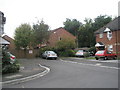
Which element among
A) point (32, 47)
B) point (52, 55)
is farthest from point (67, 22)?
point (52, 55)

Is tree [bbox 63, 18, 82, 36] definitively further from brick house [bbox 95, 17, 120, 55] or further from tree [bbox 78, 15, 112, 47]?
brick house [bbox 95, 17, 120, 55]

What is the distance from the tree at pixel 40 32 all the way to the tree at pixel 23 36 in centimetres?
113

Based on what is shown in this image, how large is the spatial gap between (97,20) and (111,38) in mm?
31077

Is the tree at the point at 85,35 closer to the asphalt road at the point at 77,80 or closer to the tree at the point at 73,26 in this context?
the tree at the point at 73,26

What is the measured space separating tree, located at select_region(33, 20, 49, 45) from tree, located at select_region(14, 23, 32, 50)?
3.71 ft

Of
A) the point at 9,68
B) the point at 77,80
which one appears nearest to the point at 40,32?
the point at 9,68

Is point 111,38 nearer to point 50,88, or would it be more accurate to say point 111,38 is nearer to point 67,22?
point 50,88

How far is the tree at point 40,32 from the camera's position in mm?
35312

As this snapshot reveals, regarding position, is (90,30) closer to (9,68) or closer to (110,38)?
(110,38)

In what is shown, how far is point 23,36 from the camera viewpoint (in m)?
34.3

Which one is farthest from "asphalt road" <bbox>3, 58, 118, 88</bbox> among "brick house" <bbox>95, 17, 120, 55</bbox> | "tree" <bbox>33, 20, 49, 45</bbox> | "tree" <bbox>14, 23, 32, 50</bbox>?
"tree" <bbox>33, 20, 49, 45</bbox>

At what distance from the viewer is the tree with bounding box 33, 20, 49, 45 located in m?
35.3

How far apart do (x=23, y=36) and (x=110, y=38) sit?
17456 mm

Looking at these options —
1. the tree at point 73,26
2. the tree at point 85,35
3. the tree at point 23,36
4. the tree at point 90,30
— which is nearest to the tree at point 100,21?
the tree at point 90,30
